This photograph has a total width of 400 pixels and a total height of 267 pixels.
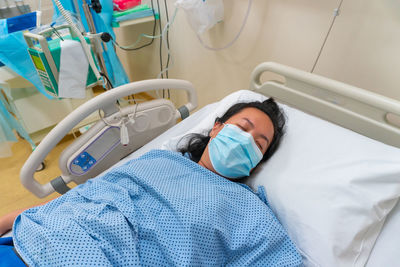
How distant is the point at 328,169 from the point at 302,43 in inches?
30.2

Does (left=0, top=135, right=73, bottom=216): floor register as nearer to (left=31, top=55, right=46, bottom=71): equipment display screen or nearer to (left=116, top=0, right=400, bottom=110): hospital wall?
(left=31, top=55, right=46, bottom=71): equipment display screen

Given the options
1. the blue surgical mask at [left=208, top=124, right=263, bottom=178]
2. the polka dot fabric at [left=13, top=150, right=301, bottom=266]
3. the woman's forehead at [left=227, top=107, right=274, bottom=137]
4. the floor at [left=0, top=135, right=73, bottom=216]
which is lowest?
the floor at [left=0, top=135, right=73, bottom=216]

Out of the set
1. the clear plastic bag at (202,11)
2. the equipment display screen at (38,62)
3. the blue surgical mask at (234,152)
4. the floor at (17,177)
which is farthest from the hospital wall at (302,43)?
the floor at (17,177)

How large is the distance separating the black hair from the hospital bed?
4 cm

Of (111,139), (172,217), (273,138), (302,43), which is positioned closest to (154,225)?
(172,217)

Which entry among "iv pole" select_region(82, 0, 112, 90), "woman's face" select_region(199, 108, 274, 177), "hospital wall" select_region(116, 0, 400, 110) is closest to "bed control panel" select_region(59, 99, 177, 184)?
"woman's face" select_region(199, 108, 274, 177)

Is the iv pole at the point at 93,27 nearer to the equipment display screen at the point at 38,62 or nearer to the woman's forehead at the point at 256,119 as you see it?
the equipment display screen at the point at 38,62

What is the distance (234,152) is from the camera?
39.8 inches

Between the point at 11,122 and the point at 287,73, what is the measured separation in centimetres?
198

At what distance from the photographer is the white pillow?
0.87 metres

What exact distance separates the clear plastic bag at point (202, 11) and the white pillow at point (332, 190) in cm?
98

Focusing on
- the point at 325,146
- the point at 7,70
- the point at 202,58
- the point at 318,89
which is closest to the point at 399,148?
the point at 325,146

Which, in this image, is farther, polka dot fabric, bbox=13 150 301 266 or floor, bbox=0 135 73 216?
floor, bbox=0 135 73 216

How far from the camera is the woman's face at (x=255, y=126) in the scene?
1.07m
